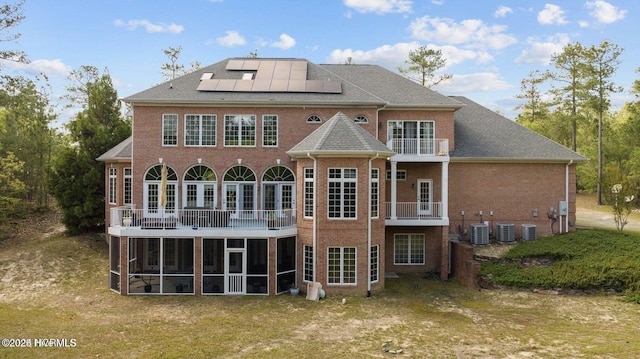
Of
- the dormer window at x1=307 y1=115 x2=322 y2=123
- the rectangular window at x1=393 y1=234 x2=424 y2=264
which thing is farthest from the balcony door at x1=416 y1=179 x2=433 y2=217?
the dormer window at x1=307 y1=115 x2=322 y2=123

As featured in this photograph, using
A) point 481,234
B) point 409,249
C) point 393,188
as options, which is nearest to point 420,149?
point 393,188

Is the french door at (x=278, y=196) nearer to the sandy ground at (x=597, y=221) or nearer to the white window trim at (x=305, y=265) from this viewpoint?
the white window trim at (x=305, y=265)

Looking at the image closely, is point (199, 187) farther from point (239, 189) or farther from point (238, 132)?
point (238, 132)

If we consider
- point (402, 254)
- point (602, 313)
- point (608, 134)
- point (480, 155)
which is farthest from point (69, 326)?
point (608, 134)

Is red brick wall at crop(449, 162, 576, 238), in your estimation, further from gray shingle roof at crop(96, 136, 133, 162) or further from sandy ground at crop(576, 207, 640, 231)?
gray shingle roof at crop(96, 136, 133, 162)

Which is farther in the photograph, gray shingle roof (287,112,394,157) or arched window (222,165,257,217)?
arched window (222,165,257,217)

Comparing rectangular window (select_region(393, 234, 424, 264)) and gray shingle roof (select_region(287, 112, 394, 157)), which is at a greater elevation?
gray shingle roof (select_region(287, 112, 394, 157))
